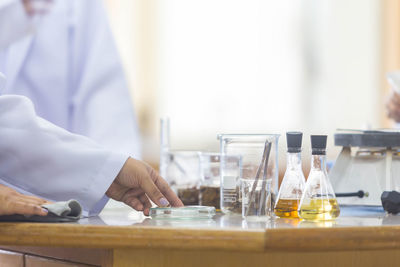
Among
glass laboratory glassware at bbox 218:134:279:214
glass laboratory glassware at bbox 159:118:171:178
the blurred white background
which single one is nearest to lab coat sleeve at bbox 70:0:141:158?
glass laboratory glassware at bbox 159:118:171:178

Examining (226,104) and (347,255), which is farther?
(226,104)

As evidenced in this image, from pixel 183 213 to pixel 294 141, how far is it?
0.25m

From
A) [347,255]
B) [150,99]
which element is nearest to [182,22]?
[150,99]

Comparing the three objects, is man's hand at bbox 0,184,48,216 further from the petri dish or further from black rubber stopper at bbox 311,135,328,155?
black rubber stopper at bbox 311,135,328,155

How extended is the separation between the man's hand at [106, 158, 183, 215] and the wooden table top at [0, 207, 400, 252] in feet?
0.47

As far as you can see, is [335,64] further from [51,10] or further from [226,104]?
[51,10]

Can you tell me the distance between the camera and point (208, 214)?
4.01 ft

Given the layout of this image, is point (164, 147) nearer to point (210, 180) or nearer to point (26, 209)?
point (210, 180)

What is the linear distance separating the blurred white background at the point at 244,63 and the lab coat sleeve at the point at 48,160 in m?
3.47

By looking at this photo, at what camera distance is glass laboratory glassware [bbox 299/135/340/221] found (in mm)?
1199

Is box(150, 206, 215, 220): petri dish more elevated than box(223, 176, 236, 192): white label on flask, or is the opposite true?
box(223, 176, 236, 192): white label on flask

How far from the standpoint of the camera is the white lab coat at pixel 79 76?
8.11 ft

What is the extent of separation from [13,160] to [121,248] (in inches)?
14.1

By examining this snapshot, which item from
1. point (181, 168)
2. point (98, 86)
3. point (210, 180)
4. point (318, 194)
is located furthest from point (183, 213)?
point (98, 86)
